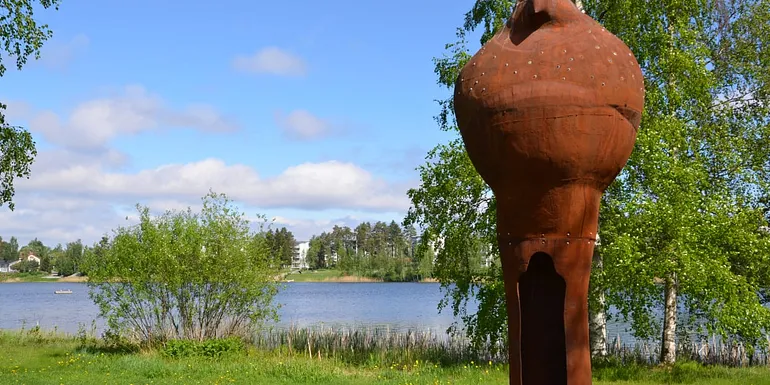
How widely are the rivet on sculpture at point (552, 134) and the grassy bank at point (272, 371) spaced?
22.6 feet

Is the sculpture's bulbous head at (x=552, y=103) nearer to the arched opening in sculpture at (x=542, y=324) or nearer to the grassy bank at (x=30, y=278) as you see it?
the arched opening in sculpture at (x=542, y=324)

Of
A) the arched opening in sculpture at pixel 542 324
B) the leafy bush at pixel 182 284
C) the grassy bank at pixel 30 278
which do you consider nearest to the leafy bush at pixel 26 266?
the grassy bank at pixel 30 278

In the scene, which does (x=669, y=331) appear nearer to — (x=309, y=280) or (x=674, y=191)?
(x=674, y=191)

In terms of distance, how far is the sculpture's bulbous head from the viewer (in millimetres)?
4656

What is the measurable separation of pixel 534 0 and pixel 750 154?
38.1 ft

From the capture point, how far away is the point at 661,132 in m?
12.1

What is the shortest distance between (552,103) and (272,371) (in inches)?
373

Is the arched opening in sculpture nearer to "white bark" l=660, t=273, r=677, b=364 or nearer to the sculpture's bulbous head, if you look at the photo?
the sculpture's bulbous head

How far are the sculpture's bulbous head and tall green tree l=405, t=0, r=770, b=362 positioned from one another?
6.65 metres

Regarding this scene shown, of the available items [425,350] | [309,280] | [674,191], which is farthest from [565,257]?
[309,280]

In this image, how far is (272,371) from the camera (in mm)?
12625

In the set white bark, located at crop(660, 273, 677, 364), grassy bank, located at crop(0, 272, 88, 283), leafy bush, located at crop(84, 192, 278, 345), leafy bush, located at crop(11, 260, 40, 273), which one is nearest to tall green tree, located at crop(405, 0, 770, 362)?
white bark, located at crop(660, 273, 677, 364)

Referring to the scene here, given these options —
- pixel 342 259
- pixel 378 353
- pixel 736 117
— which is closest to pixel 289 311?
pixel 378 353

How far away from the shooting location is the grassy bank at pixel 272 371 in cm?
1166
